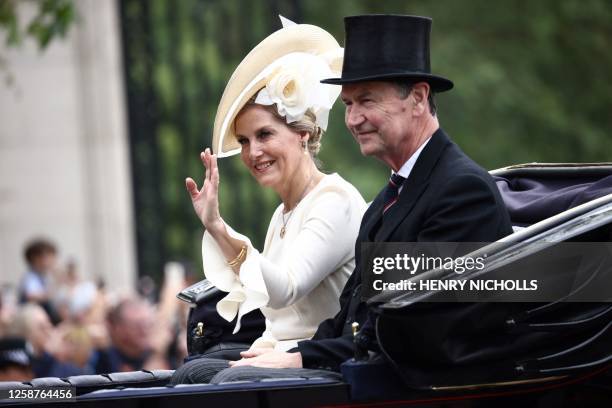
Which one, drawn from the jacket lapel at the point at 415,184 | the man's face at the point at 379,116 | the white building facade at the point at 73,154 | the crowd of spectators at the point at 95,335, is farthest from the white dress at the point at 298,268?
the white building facade at the point at 73,154

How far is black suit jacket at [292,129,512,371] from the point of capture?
504cm

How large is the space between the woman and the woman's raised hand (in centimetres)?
19

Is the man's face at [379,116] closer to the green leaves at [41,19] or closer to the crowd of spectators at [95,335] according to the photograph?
the crowd of spectators at [95,335]

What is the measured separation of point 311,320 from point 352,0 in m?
14.3

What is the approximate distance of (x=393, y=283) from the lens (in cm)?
499

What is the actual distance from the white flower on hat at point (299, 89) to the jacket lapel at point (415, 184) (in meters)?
0.66

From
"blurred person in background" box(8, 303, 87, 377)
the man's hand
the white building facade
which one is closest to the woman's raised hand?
the man's hand

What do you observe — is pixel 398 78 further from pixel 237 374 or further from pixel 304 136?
pixel 237 374

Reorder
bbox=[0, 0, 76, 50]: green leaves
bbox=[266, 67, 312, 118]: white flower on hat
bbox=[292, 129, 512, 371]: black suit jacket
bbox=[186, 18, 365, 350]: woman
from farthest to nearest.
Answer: bbox=[0, 0, 76, 50]: green leaves → bbox=[266, 67, 312, 118]: white flower on hat → bbox=[186, 18, 365, 350]: woman → bbox=[292, 129, 512, 371]: black suit jacket

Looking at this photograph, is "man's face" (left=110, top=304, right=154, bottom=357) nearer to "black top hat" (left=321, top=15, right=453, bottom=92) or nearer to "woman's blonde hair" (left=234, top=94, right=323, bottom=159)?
"woman's blonde hair" (left=234, top=94, right=323, bottom=159)

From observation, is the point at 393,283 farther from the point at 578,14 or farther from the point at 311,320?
the point at 578,14

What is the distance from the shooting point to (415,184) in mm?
5270

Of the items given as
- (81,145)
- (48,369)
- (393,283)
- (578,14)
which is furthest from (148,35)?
(393,283)

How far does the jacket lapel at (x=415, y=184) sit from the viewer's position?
17.2 ft
